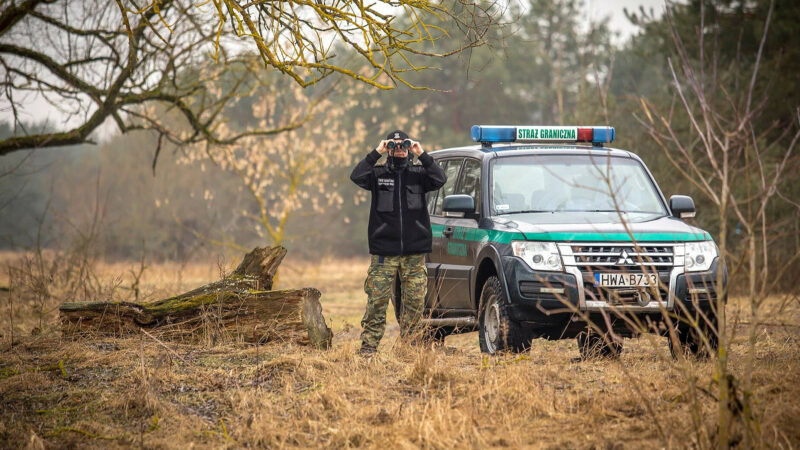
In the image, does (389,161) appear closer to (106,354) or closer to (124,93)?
(106,354)

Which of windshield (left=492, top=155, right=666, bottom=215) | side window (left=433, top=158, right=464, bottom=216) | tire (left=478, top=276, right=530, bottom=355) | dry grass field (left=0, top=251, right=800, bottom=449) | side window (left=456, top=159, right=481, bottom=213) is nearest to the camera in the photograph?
dry grass field (left=0, top=251, right=800, bottom=449)

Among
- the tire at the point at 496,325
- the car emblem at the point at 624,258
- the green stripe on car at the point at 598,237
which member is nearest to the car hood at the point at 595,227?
the green stripe on car at the point at 598,237

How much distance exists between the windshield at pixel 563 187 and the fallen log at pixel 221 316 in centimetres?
201

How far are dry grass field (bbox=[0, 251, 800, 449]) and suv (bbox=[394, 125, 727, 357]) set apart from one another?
413mm

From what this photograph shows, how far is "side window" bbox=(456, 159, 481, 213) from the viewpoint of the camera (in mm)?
8078

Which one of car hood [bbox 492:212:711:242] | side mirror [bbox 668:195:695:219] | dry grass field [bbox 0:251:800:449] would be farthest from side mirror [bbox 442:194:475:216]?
side mirror [bbox 668:195:695:219]

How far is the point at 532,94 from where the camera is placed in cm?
4194

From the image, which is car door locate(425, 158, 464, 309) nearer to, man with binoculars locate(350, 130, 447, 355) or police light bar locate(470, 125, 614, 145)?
police light bar locate(470, 125, 614, 145)

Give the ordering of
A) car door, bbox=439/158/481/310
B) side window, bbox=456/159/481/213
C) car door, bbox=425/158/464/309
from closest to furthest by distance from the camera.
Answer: car door, bbox=439/158/481/310, side window, bbox=456/159/481/213, car door, bbox=425/158/464/309

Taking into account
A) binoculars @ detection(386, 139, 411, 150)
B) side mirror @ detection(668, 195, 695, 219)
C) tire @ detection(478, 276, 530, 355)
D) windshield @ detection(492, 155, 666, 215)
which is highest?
binoculars @ detection(386, 139, 411, 150)

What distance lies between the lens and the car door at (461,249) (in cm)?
788

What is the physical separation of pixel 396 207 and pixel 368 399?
224 cm

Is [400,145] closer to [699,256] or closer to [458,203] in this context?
[458,203]

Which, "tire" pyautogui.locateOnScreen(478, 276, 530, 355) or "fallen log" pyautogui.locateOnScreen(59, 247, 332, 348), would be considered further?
"fallen log" pyautogui.locateOnScreen(59, 247, 332, 348)
